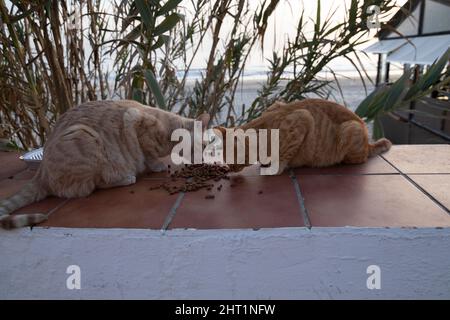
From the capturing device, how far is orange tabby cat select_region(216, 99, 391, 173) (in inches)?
76.3

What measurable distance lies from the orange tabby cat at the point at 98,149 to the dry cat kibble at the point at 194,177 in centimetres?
18

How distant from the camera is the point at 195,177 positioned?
1966 mm

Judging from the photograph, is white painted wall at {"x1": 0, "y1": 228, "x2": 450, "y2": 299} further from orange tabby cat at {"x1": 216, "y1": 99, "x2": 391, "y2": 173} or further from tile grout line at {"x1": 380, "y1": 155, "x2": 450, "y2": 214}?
orange tabby cat at {"x1": 216, "y1": 99, "x2": 391, "y2": 173}

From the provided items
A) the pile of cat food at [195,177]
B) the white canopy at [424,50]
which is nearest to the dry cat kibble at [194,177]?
the pile of cat food at [195,177]

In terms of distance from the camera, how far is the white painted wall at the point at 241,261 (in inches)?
47.8

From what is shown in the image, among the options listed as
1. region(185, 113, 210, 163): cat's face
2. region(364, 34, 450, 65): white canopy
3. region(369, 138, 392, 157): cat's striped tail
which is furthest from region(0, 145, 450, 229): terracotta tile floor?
region(364, 34, 450, 65): white canopy

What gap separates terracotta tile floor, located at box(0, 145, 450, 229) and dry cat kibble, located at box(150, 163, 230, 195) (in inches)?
2.3

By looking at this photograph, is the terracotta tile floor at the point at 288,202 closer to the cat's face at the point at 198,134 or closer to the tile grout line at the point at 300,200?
the tile grout line at the point at 300,200

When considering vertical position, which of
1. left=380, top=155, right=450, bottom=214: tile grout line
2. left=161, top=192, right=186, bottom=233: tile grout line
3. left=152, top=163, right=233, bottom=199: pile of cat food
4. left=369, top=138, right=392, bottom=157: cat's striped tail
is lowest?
left=161, top=192, right=186, bottom=233: tile grout line

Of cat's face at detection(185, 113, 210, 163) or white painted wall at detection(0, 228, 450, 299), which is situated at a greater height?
cat's face at detection(185, 113, 210, 163)

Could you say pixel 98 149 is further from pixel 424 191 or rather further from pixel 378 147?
pixel 378 147

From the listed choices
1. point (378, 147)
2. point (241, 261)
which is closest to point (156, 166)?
point (241, 261)

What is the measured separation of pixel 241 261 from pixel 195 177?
0.80m
